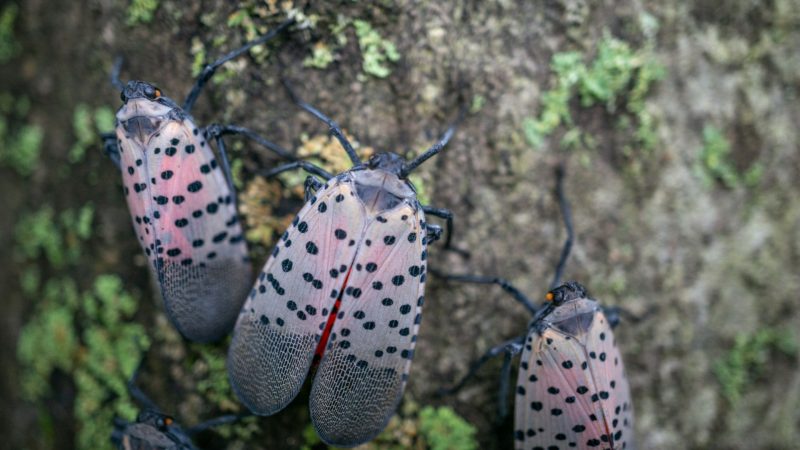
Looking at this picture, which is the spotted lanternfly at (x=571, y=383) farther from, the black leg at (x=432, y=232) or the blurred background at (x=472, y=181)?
the black leg at (x=432, y=232)

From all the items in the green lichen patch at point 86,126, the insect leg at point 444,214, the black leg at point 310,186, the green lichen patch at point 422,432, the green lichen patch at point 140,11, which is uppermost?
the green lichen patch at point 140,11

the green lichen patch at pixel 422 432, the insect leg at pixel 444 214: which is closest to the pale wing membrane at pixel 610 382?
the green lichen patch at pixel 422 432

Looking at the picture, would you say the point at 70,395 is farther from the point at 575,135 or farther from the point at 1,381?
the point at 575,135

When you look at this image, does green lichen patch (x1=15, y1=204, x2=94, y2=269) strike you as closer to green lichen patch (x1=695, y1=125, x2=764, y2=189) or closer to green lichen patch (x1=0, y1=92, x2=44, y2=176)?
green lichen patch (x1=0, y1=92, x2=44, y2=176)

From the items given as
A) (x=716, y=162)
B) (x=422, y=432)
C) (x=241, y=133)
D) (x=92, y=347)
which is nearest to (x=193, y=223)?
(x=241, y=133)

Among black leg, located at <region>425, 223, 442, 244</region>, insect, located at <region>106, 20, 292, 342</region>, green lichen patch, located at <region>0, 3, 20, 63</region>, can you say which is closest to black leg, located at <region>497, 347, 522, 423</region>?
black leg, located at <region>425, 223, 442, 244</region>

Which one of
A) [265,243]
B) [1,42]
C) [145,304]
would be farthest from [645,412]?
[1,42]
